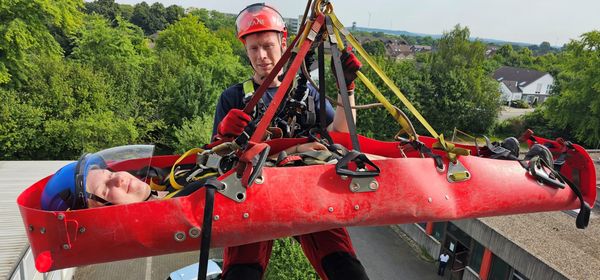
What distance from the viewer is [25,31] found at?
56.5ft

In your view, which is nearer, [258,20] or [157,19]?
[258,20]

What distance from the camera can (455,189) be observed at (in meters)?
2.67

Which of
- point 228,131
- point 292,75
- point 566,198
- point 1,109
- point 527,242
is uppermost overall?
point 292,75

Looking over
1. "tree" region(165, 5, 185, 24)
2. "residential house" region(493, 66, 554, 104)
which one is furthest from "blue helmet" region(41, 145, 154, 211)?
"tree" region(165, 5, 185, 24)

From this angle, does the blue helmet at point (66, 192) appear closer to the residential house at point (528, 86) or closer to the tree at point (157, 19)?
the residential house at point (528, 86)

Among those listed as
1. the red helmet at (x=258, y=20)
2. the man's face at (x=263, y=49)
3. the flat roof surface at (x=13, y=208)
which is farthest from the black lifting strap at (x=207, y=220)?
the flat roof surface at (x=13, y=208)

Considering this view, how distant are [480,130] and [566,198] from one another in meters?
34.8

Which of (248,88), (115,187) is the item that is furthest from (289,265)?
(115,187)

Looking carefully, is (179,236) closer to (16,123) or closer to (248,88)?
(248,88)

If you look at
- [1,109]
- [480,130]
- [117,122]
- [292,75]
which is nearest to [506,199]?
[292,75]

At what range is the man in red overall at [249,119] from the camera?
307cm

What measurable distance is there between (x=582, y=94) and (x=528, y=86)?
3483 centimetres

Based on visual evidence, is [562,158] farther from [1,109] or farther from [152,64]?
[152,64]

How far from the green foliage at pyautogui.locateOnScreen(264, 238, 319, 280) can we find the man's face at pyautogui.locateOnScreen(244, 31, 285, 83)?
7.69 m
